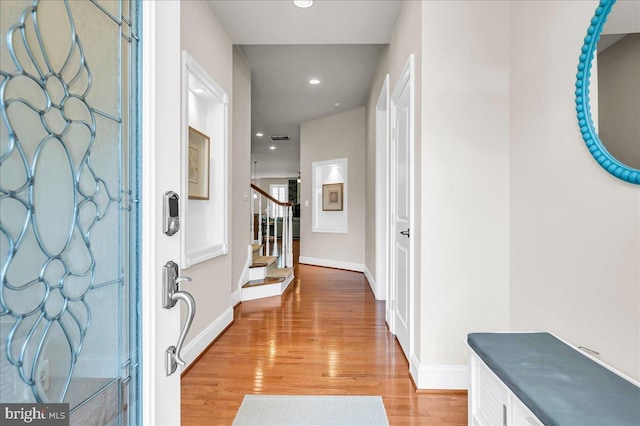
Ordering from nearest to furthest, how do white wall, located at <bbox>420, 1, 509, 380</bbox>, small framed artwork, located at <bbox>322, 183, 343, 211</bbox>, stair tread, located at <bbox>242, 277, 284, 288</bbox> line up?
white wall, located at <bbox>420, 1, 509, 380</bbox>, stair tread, located at <bbox>242, 277, 284, 288</bbox>, small framed artwork, located at <bbox>322, 183, 343, 211</bbox>

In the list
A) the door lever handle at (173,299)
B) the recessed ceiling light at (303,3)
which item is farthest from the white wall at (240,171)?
the door lever handle at (173,299)

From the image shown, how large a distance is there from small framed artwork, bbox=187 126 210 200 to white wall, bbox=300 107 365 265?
12.2 ft

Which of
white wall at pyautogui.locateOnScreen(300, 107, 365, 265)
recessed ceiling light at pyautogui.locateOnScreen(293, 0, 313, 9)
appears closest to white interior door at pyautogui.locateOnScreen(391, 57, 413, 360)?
recessed ceiling light at pyautogui.locateOnScreen(293, 0, 313, 9)

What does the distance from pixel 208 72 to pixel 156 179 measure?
2.40 metres

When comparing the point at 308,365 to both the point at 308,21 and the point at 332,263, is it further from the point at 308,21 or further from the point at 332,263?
the point at 332,263

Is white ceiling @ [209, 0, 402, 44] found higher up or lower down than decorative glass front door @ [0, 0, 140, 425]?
higher up

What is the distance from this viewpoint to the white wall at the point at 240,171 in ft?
12.8

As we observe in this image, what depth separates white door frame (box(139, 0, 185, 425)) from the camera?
2.32 feet

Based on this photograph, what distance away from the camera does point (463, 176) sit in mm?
2090

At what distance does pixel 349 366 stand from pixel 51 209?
231cm

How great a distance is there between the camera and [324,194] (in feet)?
23.0

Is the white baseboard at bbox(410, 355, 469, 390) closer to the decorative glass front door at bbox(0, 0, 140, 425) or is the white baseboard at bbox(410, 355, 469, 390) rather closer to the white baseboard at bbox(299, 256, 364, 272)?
the decorative glass front door at bbox(0, 0, 140, 425)

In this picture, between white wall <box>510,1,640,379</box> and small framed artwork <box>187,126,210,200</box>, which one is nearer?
white wall <box>510,1,640,379</box>

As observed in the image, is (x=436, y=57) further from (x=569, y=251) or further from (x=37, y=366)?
(x=37, y=366)
